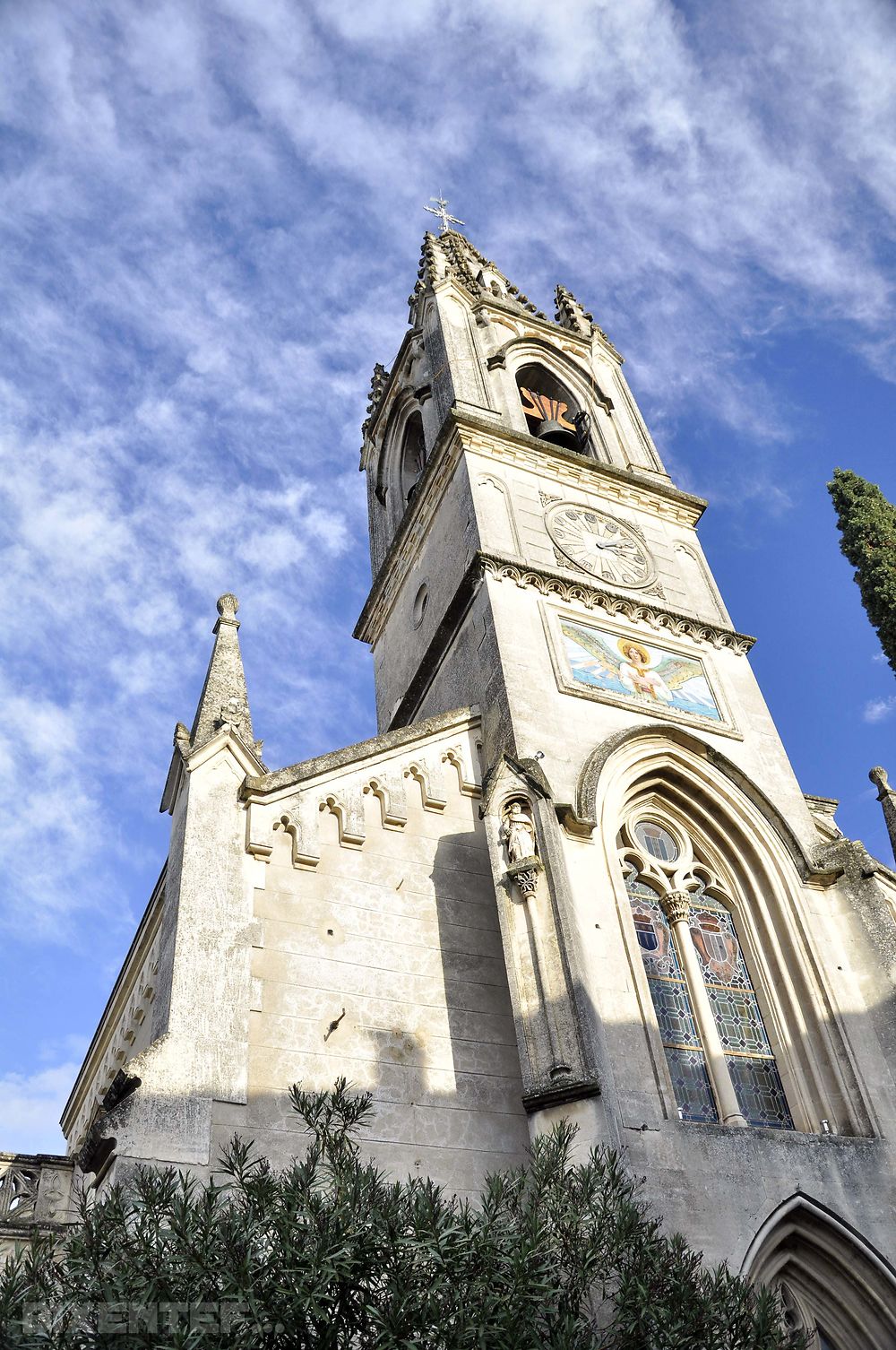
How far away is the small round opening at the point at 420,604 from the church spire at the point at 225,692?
4.74 meters

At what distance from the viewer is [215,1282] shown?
6.33 metres

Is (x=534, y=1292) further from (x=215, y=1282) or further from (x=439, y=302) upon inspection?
(x=439, y=302)

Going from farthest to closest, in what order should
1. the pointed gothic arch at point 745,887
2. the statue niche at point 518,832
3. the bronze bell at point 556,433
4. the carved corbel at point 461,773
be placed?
1. the bronze bell at point 556,433
2. the carved corbel at point 461,773
3. the pointed gothic arch at point 745,887
4. the statue niche at point 518,832

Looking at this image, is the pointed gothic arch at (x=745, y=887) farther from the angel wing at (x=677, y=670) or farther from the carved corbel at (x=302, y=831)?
the carved corbel at (x=302, y=831)

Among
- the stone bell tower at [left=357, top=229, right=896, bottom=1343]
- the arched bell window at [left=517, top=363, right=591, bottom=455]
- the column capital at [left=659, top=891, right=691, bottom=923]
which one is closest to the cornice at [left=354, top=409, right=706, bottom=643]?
the stone bell tower at [left=357, top=229, right=896, bottom=1343]

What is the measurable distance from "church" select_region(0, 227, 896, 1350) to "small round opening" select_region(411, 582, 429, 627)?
4.74ft

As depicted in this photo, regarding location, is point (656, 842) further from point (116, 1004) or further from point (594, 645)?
point (116, 1004)

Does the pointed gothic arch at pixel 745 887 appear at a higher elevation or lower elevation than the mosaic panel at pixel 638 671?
lower

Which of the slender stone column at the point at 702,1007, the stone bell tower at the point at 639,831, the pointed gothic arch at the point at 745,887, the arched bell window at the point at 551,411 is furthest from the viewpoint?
the arched bell window at the point at 551,411

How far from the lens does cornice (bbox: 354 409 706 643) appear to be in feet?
61.7

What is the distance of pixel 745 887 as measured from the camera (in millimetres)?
14016

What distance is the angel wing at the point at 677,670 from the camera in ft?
52.6

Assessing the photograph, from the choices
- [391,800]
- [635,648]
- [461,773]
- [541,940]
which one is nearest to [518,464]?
[635,648]

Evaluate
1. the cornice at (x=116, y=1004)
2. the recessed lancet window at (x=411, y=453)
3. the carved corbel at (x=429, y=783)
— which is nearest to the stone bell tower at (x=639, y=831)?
the carved corbel at (x=429, y=783)
